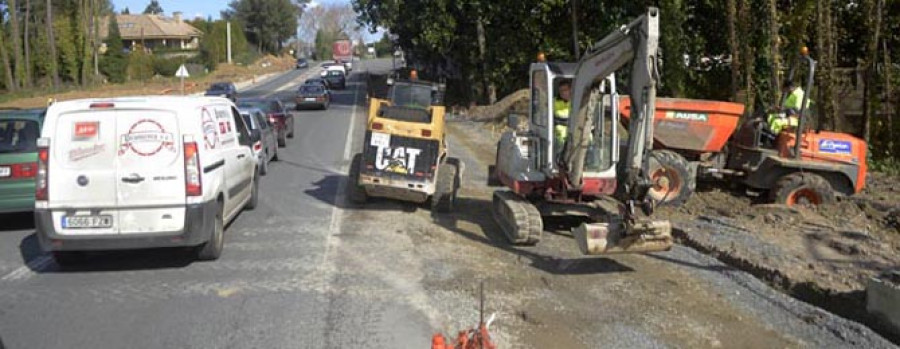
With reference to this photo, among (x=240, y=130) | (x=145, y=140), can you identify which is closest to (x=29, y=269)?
(x=145, y=140)

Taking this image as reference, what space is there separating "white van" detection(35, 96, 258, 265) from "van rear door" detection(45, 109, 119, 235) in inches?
0.4

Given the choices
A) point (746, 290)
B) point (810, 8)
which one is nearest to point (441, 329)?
point (746, 290)

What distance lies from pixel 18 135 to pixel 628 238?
8.37m

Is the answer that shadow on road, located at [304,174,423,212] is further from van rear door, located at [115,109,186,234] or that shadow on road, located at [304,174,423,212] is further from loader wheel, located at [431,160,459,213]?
van rear door, located at [115,109,186,234]

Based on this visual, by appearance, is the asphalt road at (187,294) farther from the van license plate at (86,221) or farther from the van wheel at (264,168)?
the van wheel at (264,168)

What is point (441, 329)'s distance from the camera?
6.64 metres

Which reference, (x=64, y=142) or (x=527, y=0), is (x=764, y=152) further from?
(x=527, y=0)

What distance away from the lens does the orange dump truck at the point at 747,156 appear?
12.1 metres

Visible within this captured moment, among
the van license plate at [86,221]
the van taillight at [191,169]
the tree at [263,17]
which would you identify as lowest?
the van license plate at [86,221]

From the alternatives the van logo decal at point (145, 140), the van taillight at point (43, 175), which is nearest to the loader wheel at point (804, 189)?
the van logo decal at point (145, 140)

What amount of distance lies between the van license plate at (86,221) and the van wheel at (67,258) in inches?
29.9

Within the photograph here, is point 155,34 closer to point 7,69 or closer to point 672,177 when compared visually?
point 7,69

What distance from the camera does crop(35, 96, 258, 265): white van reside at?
8156 mm

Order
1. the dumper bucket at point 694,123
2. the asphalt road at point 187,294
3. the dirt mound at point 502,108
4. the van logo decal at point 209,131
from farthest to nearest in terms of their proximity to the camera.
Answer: the dirt mound at point 502,108, the dumper bucket at point 694,123, the van logo decal at point 209,131, the asphalt road at point 187,294
